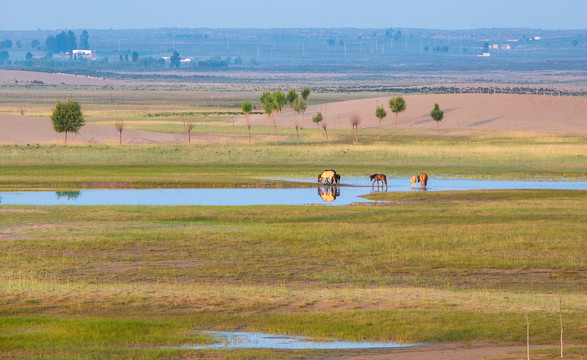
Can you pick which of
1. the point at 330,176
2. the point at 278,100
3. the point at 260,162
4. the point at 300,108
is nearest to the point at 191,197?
the point at 330,176

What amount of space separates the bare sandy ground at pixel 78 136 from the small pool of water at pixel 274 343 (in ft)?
252

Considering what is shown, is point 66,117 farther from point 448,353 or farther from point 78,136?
point 448,353

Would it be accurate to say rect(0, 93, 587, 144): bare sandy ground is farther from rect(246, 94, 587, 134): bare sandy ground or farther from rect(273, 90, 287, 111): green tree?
rect(273, 90, 287, 111): green tree

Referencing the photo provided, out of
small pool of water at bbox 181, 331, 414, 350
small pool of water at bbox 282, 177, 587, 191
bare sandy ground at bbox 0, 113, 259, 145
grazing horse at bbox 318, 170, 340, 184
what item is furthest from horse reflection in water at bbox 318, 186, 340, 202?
bare sandy ground at bbox 0, 113, 259, 145

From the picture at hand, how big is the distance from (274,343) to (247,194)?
3153cm

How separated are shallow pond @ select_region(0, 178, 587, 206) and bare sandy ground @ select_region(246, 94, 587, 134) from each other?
5948cm

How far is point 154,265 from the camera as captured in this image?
2814cm

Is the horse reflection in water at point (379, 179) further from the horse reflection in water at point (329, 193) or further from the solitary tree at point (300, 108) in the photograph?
the solitary tree at point (300, 108)

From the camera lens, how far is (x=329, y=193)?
4994 centimetres

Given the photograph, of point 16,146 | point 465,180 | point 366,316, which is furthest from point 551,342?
point 16,146

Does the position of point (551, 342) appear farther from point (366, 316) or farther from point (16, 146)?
point (16, 146)

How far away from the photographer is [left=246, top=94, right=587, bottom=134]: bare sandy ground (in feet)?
397

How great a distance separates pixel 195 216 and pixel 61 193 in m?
12.7

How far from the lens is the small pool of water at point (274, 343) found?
1786 cm
